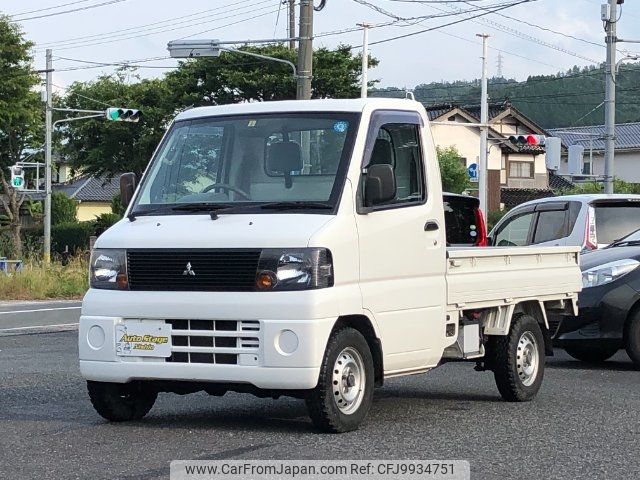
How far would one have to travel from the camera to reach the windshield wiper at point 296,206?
8109 millimetres

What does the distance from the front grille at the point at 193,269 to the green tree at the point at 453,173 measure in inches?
2363

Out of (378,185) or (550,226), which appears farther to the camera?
(550,226)

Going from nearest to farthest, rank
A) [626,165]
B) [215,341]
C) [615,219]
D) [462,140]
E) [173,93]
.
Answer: [215,341] < [615,219] < [173,93] < [462,140] < [626,165]

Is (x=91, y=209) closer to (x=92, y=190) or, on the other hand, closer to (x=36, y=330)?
(x=92, y=190)

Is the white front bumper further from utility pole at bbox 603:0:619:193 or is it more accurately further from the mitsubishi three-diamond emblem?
utility pole at bbox 603:0:619:193

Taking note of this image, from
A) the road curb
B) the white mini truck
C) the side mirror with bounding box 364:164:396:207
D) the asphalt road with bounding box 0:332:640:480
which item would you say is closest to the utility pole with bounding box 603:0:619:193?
the road curb

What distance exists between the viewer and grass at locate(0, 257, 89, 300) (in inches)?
1209

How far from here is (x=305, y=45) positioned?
24.6 m

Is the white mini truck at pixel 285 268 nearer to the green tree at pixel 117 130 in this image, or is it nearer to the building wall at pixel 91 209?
the green tree at pixel 117 130

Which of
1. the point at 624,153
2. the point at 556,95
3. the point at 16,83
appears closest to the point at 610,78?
the point at 16,83

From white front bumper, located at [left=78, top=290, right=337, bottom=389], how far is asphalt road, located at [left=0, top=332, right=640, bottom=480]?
389mm

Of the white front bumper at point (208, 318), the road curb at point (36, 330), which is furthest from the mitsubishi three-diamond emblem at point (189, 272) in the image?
the road curb at point (36, 330)

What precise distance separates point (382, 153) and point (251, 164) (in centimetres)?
92

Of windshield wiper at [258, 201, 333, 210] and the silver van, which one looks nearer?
windshield wiper at [258, 201, 333, 210]
